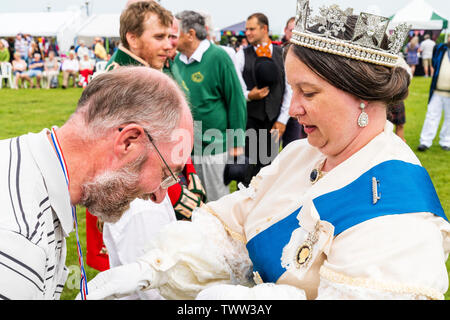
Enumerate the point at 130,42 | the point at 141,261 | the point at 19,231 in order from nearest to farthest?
the point at 19,231 < the point at 141,261 < the point at 130,42

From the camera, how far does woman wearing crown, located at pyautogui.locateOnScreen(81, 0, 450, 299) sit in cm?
143

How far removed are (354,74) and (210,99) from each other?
9.64ft

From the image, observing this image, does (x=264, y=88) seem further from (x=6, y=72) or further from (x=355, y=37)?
(x=6, y=72)

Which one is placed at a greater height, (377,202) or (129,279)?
(377,202)

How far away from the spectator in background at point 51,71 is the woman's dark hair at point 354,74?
1817 centimetres

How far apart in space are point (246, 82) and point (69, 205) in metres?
4.55

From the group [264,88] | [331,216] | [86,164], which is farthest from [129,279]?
[264,88]

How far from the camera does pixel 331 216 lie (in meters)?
1.60

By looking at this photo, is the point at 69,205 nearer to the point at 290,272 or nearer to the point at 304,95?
the point at 290,272

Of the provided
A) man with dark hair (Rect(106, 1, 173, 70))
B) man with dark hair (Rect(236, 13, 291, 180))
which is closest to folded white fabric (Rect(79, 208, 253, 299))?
man with dark hair (Rect(106, 1, 173, 70))

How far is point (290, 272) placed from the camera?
1651 mm

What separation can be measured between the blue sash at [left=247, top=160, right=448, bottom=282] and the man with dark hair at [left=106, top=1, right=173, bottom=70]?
208 centimetres

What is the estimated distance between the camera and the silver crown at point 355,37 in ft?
5.51
